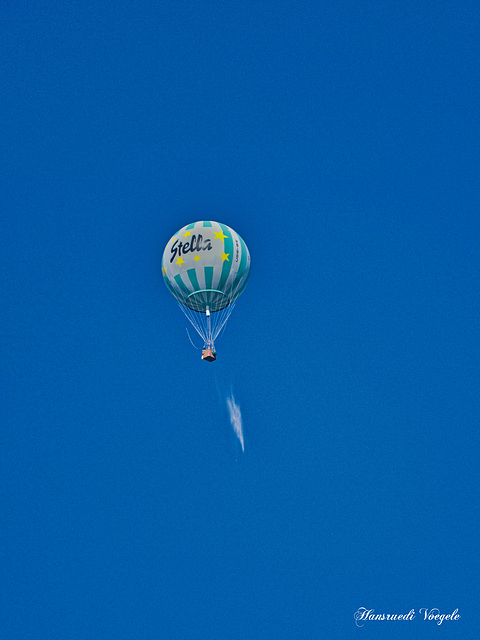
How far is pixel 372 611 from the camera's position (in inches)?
1260

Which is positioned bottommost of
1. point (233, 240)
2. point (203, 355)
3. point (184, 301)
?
point (203, 355)

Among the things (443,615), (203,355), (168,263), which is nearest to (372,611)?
(443,615)

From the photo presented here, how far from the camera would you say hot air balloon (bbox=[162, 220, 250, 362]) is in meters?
26.9

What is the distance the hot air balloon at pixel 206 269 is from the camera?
26938mm

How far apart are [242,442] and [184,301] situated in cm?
1150

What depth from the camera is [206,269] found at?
88.0 ft

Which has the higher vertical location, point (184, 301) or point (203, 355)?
point (184, 301)

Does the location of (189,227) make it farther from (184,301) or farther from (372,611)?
(372,611)

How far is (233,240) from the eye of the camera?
2789 centimetres

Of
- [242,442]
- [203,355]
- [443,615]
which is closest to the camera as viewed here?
[203,355]

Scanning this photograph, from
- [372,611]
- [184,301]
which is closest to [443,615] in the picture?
[372,611]

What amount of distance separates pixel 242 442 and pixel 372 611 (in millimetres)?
11614

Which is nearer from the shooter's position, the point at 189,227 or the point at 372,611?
the point at 189,227

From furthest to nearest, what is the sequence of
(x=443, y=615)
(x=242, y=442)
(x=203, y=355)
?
1. (x=242, y=442)
2. (x=443, y=615)
3. (x=203, y=355)
